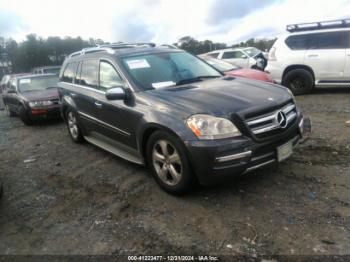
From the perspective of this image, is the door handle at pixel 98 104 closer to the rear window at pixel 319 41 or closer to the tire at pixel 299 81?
the tire at pixel 299 81

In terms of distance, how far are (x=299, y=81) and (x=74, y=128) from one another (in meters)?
6.46

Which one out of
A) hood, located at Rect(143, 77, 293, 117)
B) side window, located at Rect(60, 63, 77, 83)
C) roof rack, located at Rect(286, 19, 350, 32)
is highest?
roof rack, located at Rect(286, 19, 350, 32)

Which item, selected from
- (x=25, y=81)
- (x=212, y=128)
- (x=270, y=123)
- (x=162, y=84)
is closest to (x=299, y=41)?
(x=162, y=84)

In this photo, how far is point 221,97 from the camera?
3684 mm

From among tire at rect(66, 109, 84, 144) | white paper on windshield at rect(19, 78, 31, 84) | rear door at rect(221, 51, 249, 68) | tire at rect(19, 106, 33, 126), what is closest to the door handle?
tire at rect(66, 109, 84, 144)

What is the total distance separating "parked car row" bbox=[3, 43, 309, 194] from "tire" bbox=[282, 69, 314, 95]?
17.0ft

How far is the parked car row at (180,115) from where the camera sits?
332 cm

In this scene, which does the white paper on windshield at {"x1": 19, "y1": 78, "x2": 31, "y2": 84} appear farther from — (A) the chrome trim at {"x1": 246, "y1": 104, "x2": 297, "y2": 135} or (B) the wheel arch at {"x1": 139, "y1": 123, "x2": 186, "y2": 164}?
(A) the chrome trim at {"x1": 246, "y1": 104, "x2": 297, "y2": 135}

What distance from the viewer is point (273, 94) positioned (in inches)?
153

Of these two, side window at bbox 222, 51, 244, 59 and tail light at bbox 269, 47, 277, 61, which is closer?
tail light at bbox 269, 47, 277, 61

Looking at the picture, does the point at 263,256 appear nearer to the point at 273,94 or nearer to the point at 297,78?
the point at 273,94

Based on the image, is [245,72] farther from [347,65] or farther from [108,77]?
[108,77]

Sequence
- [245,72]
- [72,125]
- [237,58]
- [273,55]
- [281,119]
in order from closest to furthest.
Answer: [281,119] < [72,125] < [245,72] < [273,55] < [237,58]

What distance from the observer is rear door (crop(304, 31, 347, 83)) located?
870 cm
